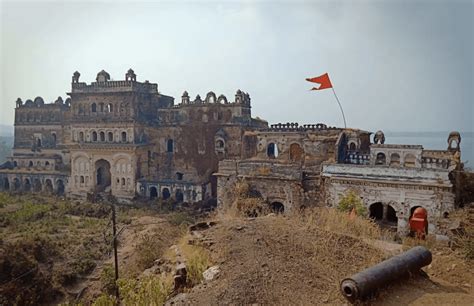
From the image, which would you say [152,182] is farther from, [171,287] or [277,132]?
[171,287]

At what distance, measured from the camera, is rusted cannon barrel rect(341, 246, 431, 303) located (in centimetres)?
648

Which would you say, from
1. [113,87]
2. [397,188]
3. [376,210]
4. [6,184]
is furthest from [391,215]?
[6,184]

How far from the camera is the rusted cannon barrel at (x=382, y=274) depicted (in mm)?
6484

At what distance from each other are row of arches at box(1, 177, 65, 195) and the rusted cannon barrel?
3261 cm

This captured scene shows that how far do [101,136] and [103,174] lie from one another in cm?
348

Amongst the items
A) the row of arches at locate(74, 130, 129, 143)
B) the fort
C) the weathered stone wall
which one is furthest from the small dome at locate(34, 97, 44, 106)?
the weathered stone wall

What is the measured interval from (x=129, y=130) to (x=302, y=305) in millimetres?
26753

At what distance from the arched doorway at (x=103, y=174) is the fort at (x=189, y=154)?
0.29 feet

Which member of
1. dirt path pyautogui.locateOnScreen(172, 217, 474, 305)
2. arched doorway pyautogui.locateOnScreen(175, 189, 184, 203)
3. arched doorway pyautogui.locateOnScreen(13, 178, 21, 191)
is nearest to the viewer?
dirt path pyautogui.locateOnScreen(172, 217, 474, 305)

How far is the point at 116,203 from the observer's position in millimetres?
30359

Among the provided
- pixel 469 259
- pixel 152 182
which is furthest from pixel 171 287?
pixel 152 182

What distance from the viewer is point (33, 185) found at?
35.4 metres

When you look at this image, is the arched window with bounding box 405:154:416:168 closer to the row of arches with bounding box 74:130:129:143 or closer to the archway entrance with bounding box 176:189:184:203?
the archway entrance with bounding box 176:189:184:203

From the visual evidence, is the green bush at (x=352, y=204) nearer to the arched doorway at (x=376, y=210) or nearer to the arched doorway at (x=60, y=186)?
the arched doorway at (x=376, y=210)
